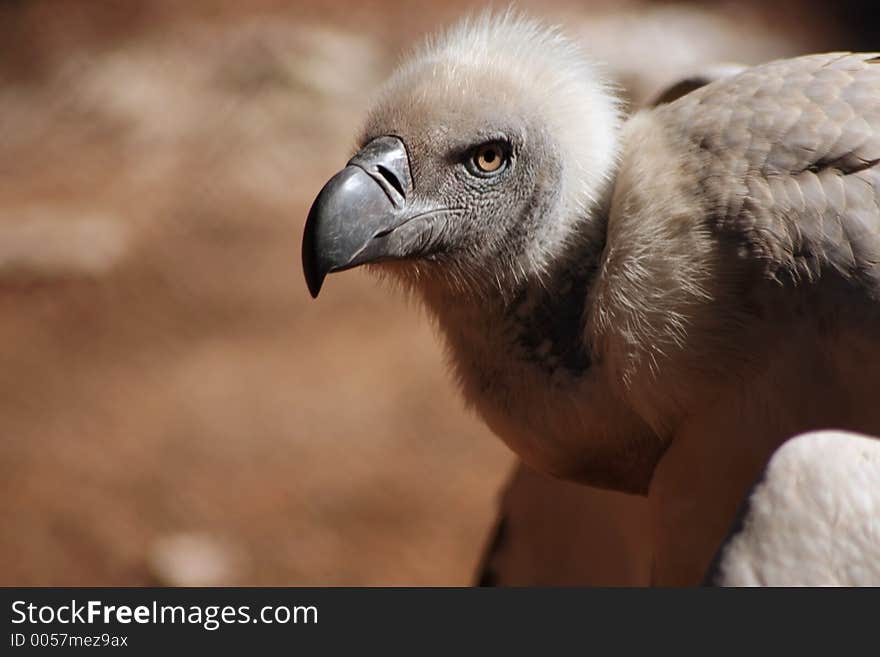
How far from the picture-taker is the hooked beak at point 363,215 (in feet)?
6.23

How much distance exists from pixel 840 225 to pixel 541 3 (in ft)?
15.4

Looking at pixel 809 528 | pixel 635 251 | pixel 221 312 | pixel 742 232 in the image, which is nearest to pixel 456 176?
pixel 635 251

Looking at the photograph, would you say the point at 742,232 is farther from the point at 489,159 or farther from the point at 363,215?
the point at 363,215

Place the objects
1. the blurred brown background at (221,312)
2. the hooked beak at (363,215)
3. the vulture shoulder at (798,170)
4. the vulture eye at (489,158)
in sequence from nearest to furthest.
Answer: the vulture shoulder at (798,170)
the hooked beak at (363,215)
the vulture eye at (489,158)
the blurred brown background at (221,312)

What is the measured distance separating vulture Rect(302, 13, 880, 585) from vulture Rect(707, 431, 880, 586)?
328 mm

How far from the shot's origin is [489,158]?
6.66 ft

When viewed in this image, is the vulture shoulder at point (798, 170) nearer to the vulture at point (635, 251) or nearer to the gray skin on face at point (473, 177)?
the vulture at point (635, 251)

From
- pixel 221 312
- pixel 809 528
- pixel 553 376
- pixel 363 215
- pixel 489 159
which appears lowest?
pixel 809 528

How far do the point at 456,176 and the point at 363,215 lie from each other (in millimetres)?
187

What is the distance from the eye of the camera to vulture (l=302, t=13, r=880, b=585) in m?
1.77

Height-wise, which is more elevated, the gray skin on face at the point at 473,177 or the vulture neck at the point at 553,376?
the gray skin on face at the point at 473,177

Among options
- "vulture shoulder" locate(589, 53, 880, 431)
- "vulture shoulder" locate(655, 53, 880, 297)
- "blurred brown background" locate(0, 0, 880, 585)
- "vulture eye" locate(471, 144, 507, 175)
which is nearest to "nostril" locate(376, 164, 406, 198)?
"vulture eye" locate(471, 144, 507, 175)

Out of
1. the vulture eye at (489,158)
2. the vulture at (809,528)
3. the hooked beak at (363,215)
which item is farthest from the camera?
the vulture eye at (489,158)

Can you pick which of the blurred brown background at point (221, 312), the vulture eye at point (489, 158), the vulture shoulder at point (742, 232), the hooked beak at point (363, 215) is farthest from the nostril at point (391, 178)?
the blurred brown background at point (221, 312)
